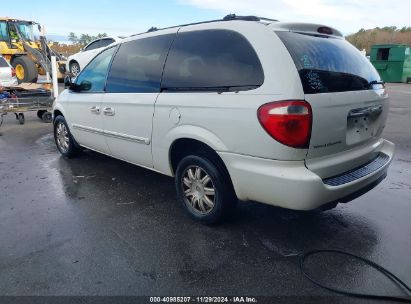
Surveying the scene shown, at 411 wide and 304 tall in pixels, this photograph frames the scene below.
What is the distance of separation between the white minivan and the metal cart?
18.1 feet

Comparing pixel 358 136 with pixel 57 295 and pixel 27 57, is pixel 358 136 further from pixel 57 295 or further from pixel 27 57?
pixel 27 57

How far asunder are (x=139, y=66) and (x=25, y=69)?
46.5 feet

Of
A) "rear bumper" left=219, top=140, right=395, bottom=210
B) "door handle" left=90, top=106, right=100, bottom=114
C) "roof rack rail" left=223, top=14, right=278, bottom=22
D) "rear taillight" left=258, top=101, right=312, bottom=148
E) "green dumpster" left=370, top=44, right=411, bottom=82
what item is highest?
"green dumpster" left=370, top=44, right=411, bottom=82

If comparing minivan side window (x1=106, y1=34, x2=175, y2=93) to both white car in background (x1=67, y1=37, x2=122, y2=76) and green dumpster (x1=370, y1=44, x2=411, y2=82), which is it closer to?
white car in background (x1=67, y1=37, x2=122, y2=76)

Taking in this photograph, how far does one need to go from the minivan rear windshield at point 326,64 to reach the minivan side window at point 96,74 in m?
2.53

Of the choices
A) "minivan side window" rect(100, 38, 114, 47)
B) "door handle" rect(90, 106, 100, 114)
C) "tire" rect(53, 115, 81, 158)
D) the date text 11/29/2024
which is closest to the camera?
the date text 11/29/2024

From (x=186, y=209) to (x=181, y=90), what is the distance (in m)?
1.21

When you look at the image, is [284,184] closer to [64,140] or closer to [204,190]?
[204,190]

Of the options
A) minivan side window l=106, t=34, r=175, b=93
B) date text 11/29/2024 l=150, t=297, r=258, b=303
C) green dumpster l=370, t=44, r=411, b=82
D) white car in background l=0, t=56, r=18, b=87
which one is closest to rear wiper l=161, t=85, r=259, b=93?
minivan side window l=106, t=34, r=175, b=93

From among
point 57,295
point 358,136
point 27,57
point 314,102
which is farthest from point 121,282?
point 27,57

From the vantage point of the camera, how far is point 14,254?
3002 millimetres

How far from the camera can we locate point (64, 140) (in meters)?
5.90

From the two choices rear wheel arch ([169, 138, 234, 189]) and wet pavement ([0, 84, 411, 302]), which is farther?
rear wheel arch ([169, 138, 234, 189])

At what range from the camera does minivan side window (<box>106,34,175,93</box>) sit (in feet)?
12.3
